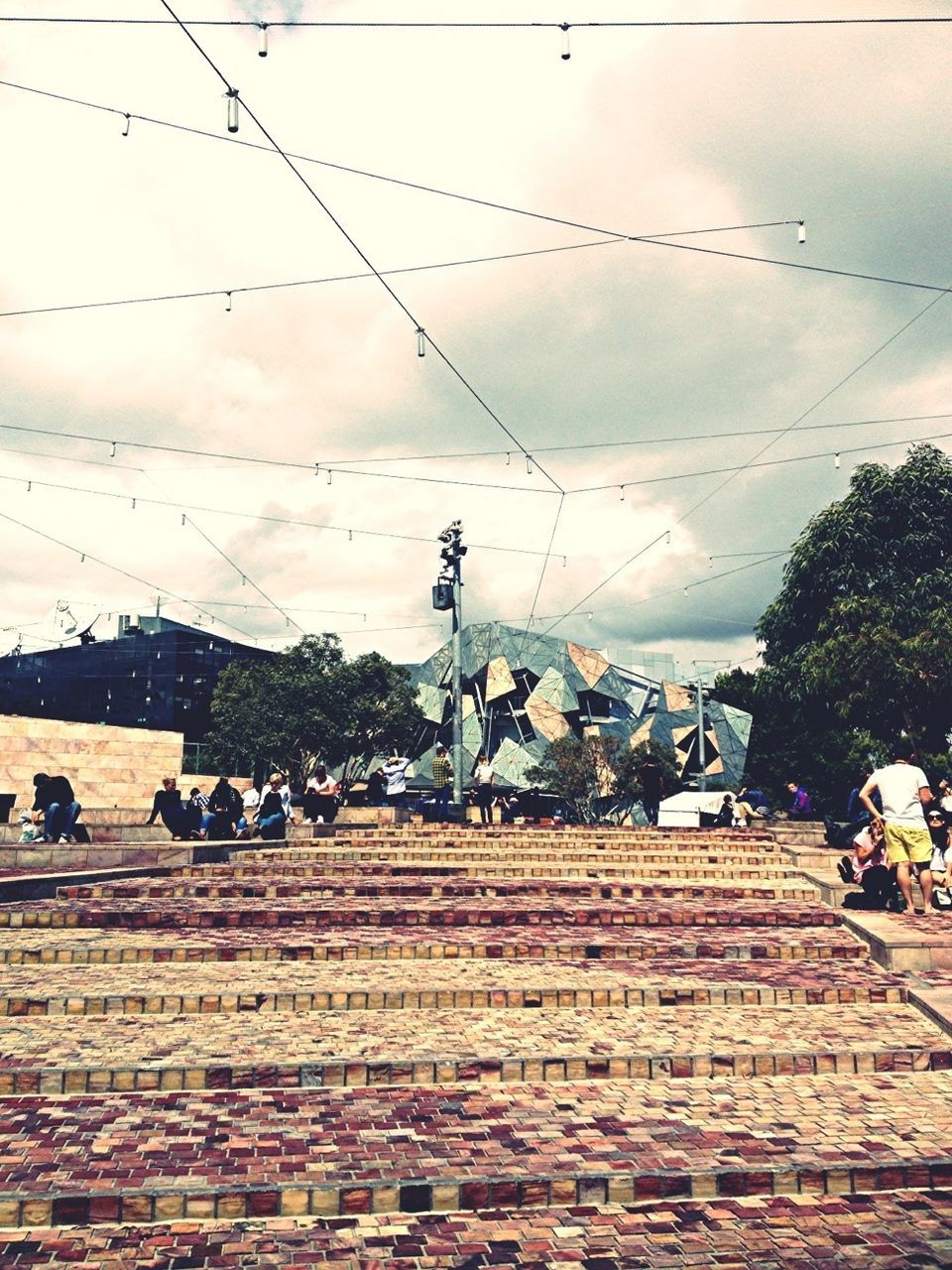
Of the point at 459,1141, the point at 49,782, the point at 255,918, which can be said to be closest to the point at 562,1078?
the point at 459,1141

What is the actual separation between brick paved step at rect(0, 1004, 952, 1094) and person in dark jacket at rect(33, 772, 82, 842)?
10614 millimetres

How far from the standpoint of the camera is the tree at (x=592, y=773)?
62.9 m

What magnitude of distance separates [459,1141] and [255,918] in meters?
5.81

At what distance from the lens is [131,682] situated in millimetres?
75312

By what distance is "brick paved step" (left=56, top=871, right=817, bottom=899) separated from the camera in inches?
446

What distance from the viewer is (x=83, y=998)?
6359 mm

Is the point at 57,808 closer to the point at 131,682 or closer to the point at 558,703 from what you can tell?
the point at 131,682

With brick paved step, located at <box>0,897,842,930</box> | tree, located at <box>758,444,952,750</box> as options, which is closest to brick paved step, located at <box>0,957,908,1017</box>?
brick paved step, located at <box>0,897,842,930</box>

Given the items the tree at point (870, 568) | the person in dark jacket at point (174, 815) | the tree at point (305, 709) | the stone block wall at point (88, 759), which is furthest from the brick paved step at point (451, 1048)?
the tree at point (305, 709)

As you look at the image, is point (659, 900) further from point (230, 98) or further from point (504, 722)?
point (504, 722)

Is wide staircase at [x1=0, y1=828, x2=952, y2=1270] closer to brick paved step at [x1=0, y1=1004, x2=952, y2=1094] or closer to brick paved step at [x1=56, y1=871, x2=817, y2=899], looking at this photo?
brick paved step at [x1=0, y1=1004, x2=952, y2=1094]

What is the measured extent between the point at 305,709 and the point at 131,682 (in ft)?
94.7

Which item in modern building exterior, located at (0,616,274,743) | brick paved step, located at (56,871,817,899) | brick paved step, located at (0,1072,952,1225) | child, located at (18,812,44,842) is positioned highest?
modern building exterior, located at (0,616,274,743)

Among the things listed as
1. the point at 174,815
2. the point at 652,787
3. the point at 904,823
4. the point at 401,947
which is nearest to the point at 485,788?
the point at 652,787
